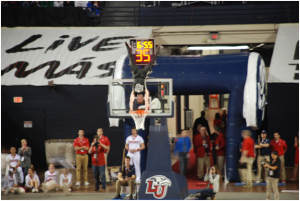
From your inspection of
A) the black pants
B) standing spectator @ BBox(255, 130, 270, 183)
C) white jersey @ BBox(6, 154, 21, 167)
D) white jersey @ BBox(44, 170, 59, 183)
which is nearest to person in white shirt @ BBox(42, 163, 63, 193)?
white jersey @ BBox(44, 170, 59, 183)

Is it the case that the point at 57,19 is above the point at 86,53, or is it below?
above

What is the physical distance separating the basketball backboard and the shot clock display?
633 millimetres

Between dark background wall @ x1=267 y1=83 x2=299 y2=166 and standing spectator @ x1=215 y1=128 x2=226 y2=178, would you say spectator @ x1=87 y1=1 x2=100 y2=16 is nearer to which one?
dark background wall @ x1=267 y1=83 x2=299 y2=166

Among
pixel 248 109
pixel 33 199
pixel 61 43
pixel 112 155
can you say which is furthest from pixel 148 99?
pixel 61 43

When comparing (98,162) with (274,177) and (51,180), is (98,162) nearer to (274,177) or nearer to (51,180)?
(51,180)

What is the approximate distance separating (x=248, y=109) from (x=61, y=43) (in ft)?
26.6

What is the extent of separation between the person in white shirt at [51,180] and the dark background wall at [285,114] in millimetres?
7608

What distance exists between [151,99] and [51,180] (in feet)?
11.5

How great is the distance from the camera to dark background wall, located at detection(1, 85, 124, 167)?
1584cm

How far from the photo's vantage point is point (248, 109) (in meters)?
11.9

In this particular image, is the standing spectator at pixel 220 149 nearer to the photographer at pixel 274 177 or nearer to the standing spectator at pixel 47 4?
the photographer at pixel 274 177

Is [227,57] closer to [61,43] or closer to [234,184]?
[234,184]

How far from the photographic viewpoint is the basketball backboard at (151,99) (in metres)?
10.3

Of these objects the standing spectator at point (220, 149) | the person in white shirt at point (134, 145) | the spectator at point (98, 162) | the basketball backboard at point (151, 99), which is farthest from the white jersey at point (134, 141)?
the standing spectator at point (220, 149)
